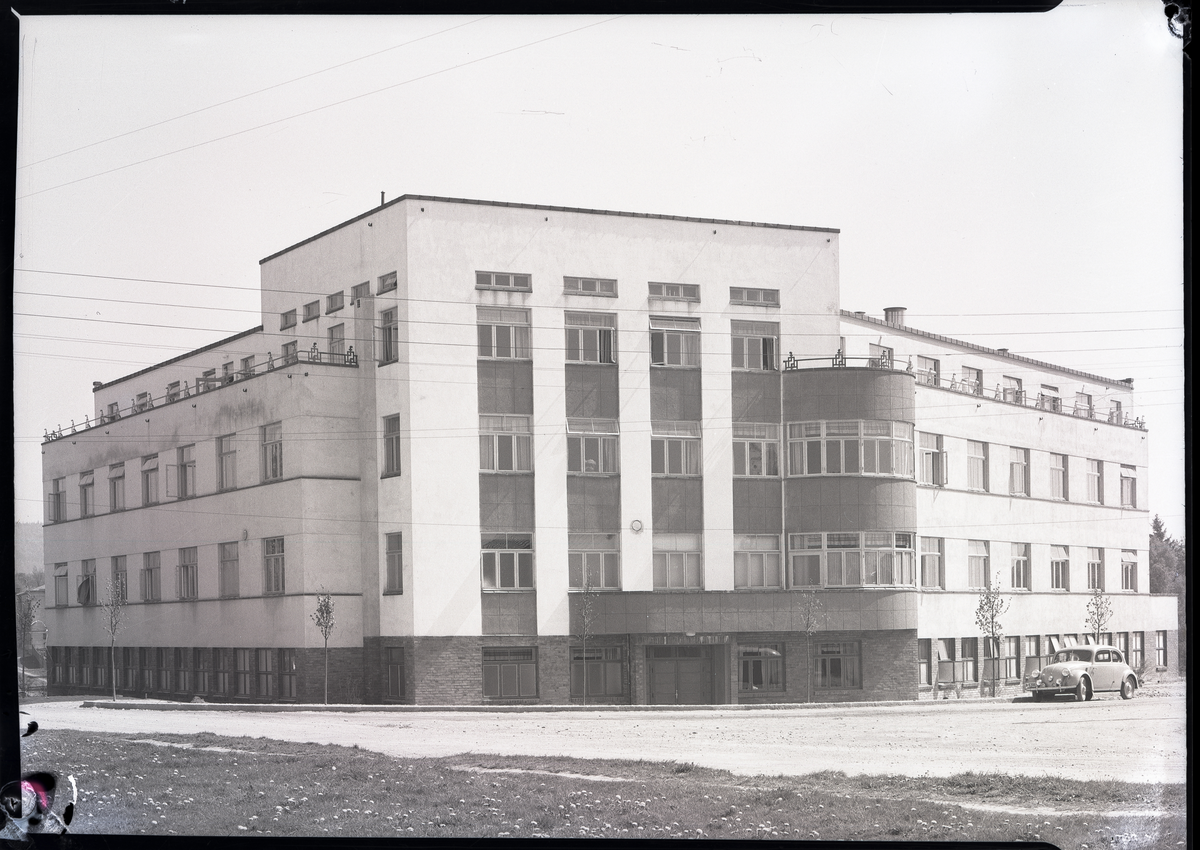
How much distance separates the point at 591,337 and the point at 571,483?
0.89 metres

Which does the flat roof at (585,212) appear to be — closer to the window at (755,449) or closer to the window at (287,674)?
the window at (755,449)

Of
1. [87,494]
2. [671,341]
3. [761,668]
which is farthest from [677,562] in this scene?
[87,494]

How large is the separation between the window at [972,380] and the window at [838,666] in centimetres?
170

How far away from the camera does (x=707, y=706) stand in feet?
25.0

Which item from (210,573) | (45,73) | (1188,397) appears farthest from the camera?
(210,573)

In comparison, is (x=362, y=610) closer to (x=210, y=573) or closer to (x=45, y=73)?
(x=210, y=573)

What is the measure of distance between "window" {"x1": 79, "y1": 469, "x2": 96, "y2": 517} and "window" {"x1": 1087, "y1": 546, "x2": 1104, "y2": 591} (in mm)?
5972

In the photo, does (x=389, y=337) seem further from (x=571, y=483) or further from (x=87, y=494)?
(x=87, y=494)

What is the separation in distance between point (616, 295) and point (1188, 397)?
124 inches

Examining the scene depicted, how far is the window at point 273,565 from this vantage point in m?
7.62

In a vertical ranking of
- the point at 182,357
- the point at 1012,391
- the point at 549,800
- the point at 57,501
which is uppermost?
the point at 182,357

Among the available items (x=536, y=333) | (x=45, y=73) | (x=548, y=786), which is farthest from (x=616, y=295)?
(x=45, y=73)

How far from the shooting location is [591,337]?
24.6 ft

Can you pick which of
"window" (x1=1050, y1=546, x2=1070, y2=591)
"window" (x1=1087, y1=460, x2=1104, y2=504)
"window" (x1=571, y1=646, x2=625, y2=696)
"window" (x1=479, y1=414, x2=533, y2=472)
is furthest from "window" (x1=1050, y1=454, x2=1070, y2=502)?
"window" (x1=479, y1=414, x2=533, y2=472)
